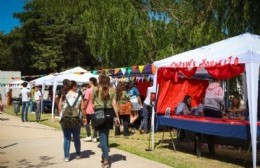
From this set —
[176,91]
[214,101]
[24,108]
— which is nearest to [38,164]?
[214,101]

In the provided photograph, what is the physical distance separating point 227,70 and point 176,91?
14.1ft

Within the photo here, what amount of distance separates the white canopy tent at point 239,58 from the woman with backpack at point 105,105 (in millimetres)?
2442

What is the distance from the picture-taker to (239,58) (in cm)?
852

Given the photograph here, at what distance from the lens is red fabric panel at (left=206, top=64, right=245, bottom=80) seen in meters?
8.80

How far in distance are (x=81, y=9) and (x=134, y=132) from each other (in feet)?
35.3

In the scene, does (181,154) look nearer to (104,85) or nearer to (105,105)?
(105,105)

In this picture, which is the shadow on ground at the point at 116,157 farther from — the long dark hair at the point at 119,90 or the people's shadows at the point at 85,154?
the long dark hair at the point at 119,90

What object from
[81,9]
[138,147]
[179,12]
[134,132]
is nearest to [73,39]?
[81,9]

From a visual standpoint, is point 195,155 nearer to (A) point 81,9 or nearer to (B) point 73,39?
(A) point 81,9

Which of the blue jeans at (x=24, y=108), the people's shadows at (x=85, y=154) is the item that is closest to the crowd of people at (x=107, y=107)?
the people's shadows at (x=85, y=154)

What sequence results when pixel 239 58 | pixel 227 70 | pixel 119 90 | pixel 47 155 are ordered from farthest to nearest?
1. pixel 119 90
2. pixel 47 155
3. pixel 227 70
4. pixel 239 58

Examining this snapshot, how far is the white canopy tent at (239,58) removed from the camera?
26.7 feet

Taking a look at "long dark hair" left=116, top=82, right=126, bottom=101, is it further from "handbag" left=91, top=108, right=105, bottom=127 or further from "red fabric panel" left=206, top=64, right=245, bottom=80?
"handbag" left=91, top=108, right=105, bottom=127

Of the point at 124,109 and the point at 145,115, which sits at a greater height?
the point at 124,109
